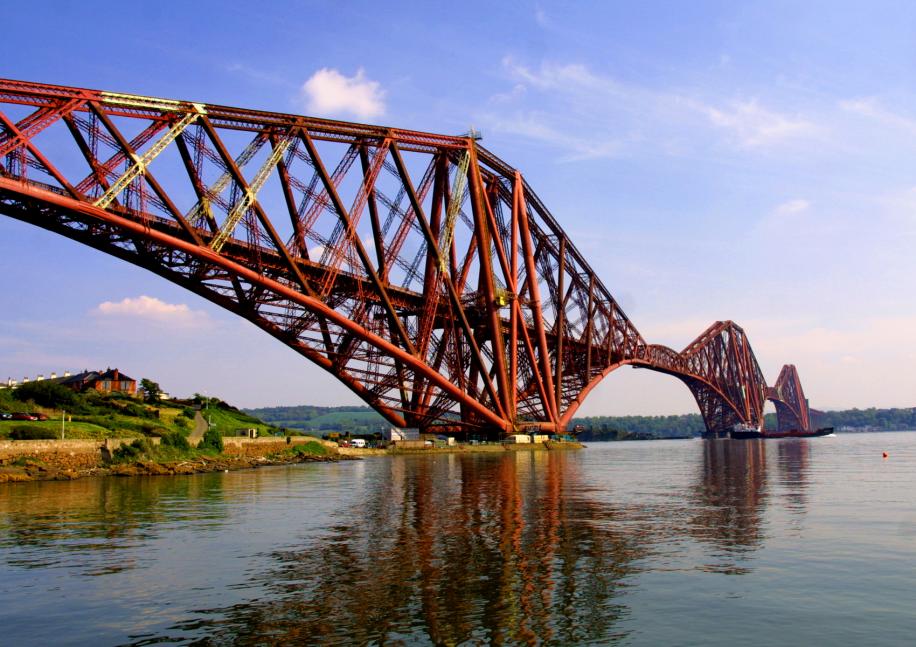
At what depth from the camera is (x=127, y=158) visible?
50156 millimetres

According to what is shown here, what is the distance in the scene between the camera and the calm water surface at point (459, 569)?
13.6m

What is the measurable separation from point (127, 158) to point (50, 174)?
5.24 m

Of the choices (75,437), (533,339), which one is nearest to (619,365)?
(533,339)

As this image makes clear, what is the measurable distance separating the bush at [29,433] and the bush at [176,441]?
851cm

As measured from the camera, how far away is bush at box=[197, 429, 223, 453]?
63500 mm

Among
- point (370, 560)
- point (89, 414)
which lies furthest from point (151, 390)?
point (370, 560)

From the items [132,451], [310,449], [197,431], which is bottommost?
[310,449]

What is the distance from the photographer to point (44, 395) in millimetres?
64500

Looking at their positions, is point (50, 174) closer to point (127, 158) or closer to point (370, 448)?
point (127, 158)

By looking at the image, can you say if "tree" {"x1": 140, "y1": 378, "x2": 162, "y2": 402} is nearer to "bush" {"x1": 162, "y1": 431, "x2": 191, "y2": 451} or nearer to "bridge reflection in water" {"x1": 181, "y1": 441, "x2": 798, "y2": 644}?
"bush" {"x1": 162, "y1": 431, "x2": 191, "y2": 451}

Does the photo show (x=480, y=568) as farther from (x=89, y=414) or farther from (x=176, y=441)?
(x=89, y=414)

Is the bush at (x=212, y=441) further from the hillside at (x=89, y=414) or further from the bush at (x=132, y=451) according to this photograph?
the bush at (x=132, y=451)

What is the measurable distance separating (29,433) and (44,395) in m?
15.2

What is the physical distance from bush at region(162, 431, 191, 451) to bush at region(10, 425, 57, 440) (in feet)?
27.9
